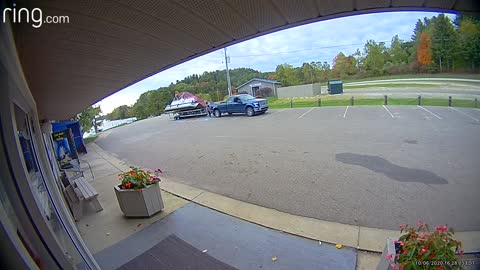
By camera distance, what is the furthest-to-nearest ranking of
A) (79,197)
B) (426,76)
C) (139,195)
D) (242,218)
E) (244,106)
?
(244,106), (426,76), (79,197), (139,195), (242,218)

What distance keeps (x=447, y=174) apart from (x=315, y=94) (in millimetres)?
30130

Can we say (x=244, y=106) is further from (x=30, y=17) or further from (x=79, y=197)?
(x=30, y=17)

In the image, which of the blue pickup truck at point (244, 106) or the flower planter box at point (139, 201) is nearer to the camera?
the flower planter box at point (139, 201)

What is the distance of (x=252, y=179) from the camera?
656 centimetres

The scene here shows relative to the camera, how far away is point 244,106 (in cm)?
1966

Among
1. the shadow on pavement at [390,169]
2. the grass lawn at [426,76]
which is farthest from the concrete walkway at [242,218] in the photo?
the grass lawn at [426,76]

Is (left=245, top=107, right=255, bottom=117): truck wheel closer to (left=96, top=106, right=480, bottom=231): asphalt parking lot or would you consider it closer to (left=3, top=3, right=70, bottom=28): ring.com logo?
(left=96, top=106, right=480, bottom=231): asphalt parking lot

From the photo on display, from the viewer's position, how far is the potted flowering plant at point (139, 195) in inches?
187

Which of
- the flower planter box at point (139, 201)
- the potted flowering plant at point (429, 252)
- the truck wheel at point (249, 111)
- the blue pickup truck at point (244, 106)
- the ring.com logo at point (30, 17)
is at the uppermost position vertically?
the ring.com logo at point (30, 17)

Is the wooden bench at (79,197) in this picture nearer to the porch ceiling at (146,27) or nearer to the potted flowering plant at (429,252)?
the porch ceiling at (146,27)

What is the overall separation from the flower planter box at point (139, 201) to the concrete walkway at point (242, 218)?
15 centimetres

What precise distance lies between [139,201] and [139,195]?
→ 0.13m

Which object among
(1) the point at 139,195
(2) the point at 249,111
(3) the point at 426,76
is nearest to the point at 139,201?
(1) the point at 139,195

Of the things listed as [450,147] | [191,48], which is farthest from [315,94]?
[191,48]
